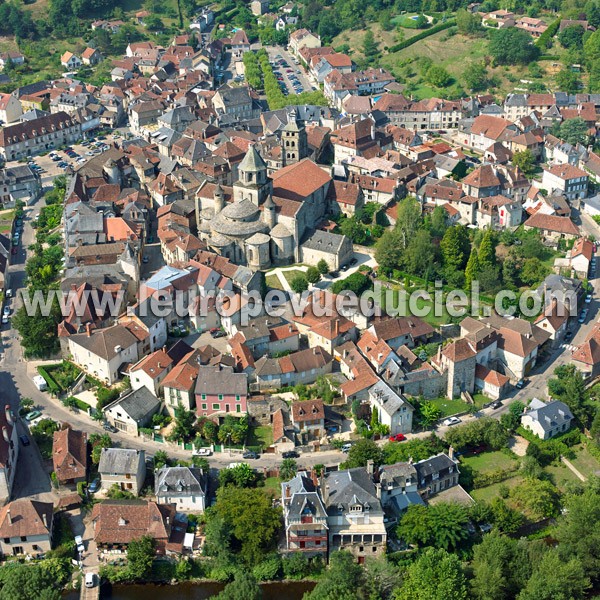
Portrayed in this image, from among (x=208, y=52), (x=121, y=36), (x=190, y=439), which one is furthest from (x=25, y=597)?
(x=121, y=36)

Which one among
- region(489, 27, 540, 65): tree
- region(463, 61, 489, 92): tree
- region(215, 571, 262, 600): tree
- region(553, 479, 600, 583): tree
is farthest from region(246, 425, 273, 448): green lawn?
region(489, 27, 540, 65): tree

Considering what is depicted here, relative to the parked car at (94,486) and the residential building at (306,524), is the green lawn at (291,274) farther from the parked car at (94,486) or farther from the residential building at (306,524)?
the residential building at (306,524)

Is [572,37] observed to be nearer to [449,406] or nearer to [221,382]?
[449,406]

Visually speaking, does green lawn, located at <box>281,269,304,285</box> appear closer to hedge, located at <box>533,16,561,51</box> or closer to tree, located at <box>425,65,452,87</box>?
tree, located at <box>425,65,452,87</box>

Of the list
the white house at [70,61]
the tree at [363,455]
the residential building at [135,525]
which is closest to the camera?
the residential building at [135,525]

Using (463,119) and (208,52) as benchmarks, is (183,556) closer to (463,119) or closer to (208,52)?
(463,119)

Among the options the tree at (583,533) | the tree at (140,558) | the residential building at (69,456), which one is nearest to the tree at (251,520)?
the tree at (140,558)
